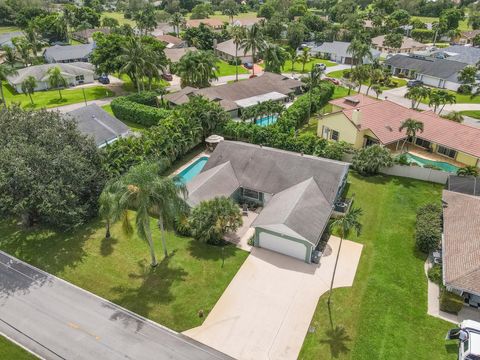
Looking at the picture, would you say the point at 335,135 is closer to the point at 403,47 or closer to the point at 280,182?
the point at 280,182

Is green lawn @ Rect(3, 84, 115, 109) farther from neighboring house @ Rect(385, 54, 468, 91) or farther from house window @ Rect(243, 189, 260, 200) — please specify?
neighboring house @ Rect(385, 54, 468, 91)

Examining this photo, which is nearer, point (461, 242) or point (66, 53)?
point (461, 242)

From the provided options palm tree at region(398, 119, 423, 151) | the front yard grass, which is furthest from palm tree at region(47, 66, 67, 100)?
palm tree at region(398, 119, 423, 151)

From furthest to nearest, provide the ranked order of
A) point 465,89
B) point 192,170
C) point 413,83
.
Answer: point 413,83
point 465,89
point 192,170

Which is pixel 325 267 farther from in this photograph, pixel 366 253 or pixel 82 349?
pixel 82 349

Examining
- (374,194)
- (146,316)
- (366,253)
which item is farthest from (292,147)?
(146,316)

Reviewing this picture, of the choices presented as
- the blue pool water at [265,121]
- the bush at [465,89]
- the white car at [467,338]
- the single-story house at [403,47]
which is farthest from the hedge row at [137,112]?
the single-story house at [403,47]

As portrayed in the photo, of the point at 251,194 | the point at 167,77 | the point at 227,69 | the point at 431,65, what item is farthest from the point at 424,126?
the point at 167,77
